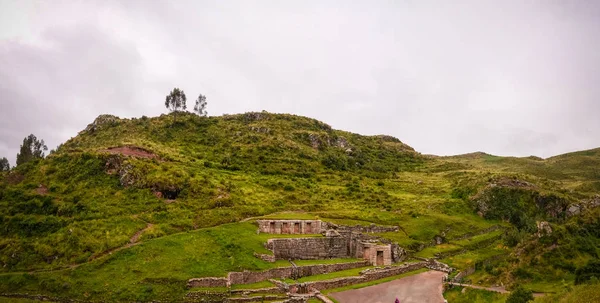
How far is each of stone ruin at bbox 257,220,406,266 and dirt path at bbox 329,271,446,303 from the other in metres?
7.37

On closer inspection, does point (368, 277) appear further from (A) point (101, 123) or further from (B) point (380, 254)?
(A) point (101, 123)

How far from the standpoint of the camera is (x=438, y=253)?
164 ft

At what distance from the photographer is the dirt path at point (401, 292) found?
31.6m

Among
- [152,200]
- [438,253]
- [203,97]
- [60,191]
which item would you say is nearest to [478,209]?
[438,253]

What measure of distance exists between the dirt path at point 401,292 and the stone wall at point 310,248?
397 inches

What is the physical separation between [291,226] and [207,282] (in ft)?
55.8

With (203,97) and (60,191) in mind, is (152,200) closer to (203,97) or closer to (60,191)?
(60,191)

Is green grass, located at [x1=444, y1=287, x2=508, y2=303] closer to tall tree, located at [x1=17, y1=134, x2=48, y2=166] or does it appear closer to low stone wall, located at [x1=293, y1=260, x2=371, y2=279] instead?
low stone wall, located at [x1=293, y1=260, x2=371, y2=279]

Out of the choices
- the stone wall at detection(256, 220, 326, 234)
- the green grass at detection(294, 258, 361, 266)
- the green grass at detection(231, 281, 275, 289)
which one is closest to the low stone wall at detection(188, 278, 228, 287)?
the green grass at detection(231, 281, 275, 289)

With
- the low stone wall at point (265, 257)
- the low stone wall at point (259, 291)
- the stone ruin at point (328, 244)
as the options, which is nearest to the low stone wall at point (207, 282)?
the low stone wall at point (259, 291)

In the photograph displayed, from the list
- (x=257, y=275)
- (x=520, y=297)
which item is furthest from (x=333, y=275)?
(x=520, y=297)

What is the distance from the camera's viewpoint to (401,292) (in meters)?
33.8

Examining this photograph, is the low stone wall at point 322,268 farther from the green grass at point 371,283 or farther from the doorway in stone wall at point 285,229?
the doorway in stone wall at point 285,229

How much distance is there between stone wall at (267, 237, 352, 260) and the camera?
43.0 metres
